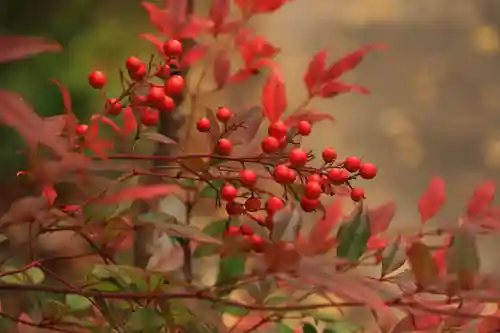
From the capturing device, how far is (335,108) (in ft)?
3.13

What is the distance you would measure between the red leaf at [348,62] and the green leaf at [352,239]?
206mm

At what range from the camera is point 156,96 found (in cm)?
49

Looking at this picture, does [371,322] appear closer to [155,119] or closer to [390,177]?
[390,177]

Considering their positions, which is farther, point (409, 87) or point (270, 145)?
point (409, 87)

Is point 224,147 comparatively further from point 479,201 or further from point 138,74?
point 479,201

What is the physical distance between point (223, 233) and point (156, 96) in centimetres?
12

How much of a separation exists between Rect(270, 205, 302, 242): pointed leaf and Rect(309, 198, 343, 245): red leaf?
0.01 m

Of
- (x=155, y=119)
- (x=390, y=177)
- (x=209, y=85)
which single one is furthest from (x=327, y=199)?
(x=155, y=119)

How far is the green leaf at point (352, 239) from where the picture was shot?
1.45 feet

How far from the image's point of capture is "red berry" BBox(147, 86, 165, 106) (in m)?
0.49

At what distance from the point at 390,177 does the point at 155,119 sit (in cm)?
49

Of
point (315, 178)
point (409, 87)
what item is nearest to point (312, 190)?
point (315, 178)

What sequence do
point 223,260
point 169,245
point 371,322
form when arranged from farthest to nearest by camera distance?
point 371,322 < point 169,245 < point 223,260

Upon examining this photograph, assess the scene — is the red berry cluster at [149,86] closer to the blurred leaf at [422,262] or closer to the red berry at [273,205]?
the red berry at [273,205]
